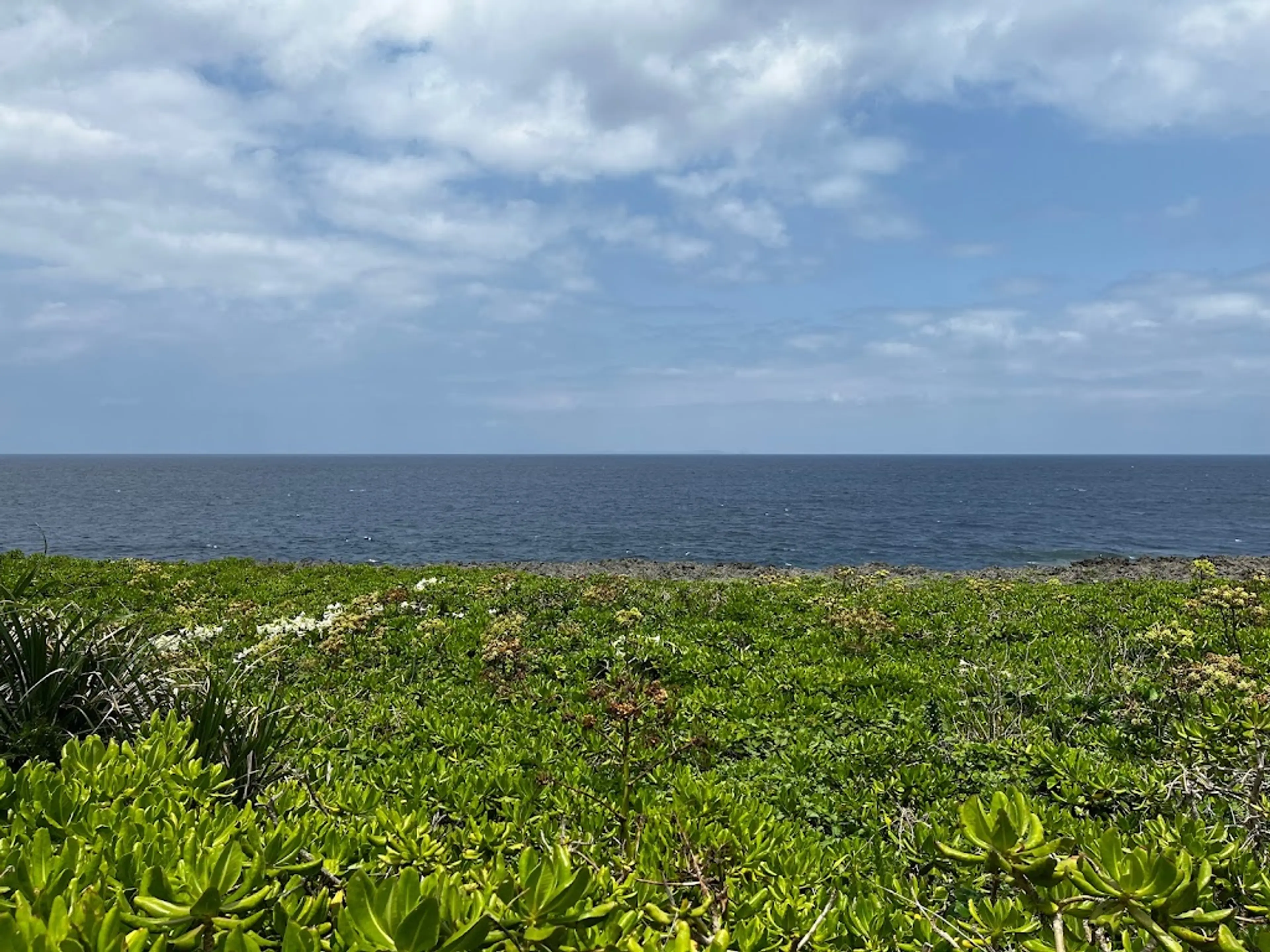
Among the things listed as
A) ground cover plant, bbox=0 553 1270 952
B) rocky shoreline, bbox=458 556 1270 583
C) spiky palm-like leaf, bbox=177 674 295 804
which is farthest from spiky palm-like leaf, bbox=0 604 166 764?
rocky shoreline, bbox=458 556 1270 583

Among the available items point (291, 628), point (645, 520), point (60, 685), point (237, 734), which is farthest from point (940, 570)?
point (60, 685)

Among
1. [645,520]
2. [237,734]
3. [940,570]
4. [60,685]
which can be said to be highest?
[60,685]

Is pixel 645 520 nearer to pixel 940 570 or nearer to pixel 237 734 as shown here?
pixel 940 570

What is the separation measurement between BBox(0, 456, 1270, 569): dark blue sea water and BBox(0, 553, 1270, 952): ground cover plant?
53.8 ft

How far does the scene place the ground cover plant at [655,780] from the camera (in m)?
1.75

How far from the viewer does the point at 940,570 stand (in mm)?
34562

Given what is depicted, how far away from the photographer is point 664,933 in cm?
204

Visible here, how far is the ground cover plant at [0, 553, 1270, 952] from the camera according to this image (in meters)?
1.75

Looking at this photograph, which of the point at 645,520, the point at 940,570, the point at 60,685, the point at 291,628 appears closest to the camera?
the point at 60,685

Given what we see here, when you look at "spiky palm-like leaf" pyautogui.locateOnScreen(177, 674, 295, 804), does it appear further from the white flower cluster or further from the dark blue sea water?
the dark blue sea water

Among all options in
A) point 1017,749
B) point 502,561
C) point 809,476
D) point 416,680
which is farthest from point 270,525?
point 809,476

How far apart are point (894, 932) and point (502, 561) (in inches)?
1520

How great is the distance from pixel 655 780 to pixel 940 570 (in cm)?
3313

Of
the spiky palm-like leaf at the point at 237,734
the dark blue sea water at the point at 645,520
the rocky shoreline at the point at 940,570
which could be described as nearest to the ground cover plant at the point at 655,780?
the spiky palm-like leaf at the point at 237,734
